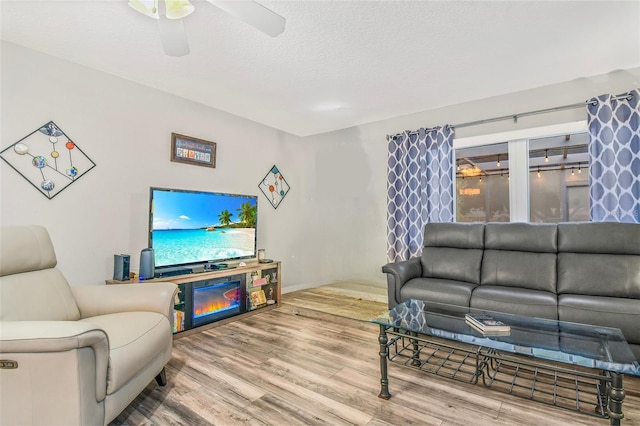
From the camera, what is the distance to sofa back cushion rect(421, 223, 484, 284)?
2.94 metres

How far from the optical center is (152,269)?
2.66 m

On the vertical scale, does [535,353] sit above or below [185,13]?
below

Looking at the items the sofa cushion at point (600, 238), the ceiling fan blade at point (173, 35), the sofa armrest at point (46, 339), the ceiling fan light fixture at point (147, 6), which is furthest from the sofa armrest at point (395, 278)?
the ceiling fan light fixture at point (147, 6)

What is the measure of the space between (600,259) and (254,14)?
2999 mm

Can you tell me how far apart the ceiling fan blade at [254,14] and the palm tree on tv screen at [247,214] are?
7.04 feet

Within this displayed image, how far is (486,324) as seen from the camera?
5.98 feet

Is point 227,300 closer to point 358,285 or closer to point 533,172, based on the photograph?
point 358,285

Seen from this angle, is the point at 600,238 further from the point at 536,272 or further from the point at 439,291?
the point at 439,291

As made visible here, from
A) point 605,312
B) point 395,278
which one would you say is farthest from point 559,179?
point 395,278

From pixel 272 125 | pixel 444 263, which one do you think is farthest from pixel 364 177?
pixel 444 263

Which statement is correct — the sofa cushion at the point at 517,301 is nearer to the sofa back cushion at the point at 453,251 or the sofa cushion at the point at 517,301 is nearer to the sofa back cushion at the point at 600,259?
the sofa back cushion at the point at 600,259

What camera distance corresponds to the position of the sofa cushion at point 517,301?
7.26ft

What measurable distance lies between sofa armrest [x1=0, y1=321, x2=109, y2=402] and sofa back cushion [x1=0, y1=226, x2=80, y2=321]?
1.32ft

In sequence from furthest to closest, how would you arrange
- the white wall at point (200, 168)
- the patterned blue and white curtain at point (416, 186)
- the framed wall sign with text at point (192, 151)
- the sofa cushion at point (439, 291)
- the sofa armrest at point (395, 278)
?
the patterned blue and white curtain at point (416, 186), the framed wall sign with text at point (192, 151), the sofa armrest at point (395, 278), the sofa cushion at point (439, 291), the white wall at point (200, 168)
